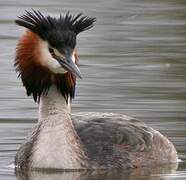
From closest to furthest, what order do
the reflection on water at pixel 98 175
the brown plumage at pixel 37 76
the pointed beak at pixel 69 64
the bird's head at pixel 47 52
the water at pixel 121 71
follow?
the pointed beak at pixel 69 64 < the reflection on water at pixel 98 175 < the bird's head at pixel 47 52 < the brown plumage at pixel 37 76 < the water at pixel 121 71

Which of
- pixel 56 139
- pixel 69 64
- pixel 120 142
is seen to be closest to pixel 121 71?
pixel 120 142

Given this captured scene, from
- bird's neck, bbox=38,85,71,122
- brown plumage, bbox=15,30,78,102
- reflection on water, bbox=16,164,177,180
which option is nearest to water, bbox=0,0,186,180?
reflection on water, bbox=16,164,177,180

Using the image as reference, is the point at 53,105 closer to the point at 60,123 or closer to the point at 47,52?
the point at 60,123

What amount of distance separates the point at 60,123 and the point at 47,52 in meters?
0.84

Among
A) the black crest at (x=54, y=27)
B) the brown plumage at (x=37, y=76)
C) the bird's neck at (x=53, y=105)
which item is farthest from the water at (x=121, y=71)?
the black crest at (x=54, y=27)

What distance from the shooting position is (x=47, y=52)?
50.0ft

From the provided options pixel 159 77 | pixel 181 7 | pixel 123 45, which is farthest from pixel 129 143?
pixel 181 7

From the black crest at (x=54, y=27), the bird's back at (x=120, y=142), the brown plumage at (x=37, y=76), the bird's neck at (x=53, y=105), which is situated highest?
the black crest at (x=54, y=27)

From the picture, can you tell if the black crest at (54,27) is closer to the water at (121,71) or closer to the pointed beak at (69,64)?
the pointed beak at (69,64)

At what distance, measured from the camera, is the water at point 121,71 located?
54.5 ft

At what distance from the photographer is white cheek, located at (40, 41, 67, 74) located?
15.1 metres

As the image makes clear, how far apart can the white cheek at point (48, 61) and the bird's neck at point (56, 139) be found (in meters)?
0.34

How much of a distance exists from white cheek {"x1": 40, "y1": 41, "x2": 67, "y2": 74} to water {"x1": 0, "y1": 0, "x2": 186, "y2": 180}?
1.16 metres

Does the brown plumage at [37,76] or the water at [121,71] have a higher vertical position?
the brown plumage at [37,76]
